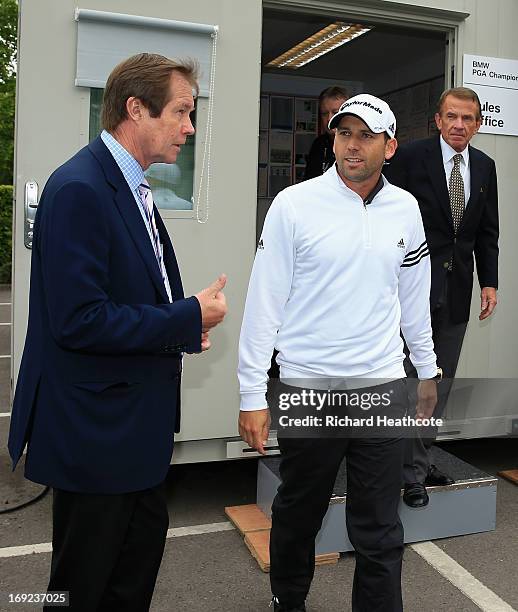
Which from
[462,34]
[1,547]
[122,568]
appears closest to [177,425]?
[122,568]

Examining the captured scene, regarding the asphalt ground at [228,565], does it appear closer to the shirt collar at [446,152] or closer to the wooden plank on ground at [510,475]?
the wooden plank on ground at [510,475]

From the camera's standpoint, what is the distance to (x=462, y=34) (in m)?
4.09

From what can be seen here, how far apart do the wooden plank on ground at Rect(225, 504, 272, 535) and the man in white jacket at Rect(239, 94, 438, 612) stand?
3.71 ft

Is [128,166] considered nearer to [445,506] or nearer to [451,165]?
[451,165]

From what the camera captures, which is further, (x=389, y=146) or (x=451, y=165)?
(x=451, y=165)

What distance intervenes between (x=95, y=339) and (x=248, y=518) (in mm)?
2301

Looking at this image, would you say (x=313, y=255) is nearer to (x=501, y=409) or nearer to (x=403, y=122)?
(x=501, y=409)

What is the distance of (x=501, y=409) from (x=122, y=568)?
113 inches

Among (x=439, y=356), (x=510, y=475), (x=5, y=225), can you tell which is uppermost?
(x=5, y=225)

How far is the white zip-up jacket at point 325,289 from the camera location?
2.45 meters

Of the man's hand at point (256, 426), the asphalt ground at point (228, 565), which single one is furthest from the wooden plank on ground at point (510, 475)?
the man's hand at point (256, 426)

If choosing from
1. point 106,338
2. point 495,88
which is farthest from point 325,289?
point 495,88

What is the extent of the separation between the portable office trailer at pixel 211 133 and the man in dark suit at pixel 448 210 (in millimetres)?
520

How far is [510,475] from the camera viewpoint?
4.53 meters
